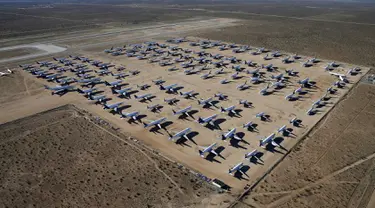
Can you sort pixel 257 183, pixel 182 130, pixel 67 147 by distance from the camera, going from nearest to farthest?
pixel 257 183, pixel 67 147, pixel 182 130

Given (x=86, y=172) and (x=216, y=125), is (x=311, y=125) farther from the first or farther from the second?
(x=86, y=172)

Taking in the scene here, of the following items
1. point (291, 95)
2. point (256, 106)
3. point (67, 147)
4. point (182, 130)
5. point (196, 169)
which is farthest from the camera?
point (291, 95)

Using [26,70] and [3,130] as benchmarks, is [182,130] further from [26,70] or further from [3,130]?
[26,70]

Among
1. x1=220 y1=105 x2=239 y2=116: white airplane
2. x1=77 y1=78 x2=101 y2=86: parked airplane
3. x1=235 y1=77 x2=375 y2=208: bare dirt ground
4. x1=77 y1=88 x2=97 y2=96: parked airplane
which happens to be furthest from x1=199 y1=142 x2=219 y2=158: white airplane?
x1=77 y1=78 x2=101 y2=86: parked airplane

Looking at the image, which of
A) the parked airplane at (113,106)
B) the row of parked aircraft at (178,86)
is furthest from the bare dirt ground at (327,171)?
the parked airplane at (113,106)

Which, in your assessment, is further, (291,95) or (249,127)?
(291,95)

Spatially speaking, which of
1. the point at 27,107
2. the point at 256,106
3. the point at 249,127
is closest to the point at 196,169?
the point at 249,127

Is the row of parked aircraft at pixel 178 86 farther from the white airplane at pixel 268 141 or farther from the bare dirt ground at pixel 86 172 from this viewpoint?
the bare dirt ground at pixel 86 172
